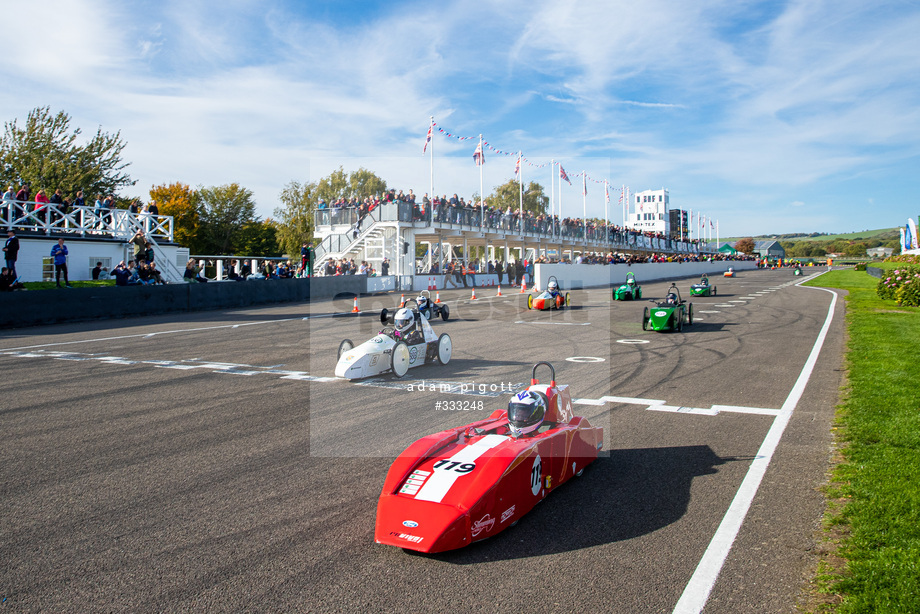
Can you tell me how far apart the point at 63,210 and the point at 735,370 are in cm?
2760

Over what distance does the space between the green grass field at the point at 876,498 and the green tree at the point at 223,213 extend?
69.8 metres

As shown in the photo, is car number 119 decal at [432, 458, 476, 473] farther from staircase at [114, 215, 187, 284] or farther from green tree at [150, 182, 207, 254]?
green tree at [150, 182, 207, 254]

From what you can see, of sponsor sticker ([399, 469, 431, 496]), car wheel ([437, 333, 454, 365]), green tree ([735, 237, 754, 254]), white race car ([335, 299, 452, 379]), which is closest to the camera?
sponsor sticker ([399, 469, 431, 496])

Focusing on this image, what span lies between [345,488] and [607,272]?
4095cm

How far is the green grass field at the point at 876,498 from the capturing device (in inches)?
147

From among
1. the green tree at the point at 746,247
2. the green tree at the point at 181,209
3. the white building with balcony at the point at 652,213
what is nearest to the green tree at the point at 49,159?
the green tree at the point at 181,209

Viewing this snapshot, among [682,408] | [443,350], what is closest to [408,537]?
[682,408]

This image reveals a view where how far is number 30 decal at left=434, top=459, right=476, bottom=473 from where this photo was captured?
4.71 m

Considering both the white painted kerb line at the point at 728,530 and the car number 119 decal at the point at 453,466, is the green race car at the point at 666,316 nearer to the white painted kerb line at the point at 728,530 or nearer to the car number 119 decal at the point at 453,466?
the white painted kerb line at the point at 728,530

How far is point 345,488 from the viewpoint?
220 inches

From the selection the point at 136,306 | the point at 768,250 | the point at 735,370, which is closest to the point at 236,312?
the point at 136,306

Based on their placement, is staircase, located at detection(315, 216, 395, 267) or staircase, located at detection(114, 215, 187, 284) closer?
staircase, located at detection(114, 215, 187, 284)

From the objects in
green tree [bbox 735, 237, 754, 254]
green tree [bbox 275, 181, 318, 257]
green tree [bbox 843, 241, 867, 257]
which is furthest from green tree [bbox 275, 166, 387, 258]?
green tree [bbox 843, 241, 867, 257]

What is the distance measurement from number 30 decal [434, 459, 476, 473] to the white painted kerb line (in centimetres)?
168
